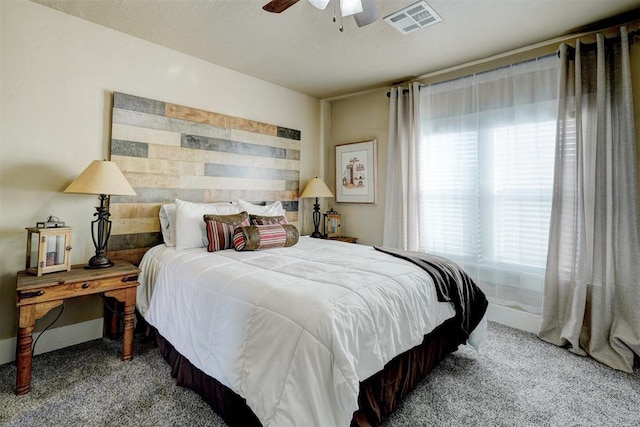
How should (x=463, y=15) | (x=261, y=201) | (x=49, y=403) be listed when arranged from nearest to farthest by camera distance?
(x=49, y=403) → (x=463, y=15) → (x=261, y=201)

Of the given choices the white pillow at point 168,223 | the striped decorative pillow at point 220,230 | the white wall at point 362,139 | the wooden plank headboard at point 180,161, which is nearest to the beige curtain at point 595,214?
the white wall at point 362,139

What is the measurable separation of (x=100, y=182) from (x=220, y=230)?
91cm

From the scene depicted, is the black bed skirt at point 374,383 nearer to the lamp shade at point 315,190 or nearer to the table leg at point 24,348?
the table leg at point 24,348

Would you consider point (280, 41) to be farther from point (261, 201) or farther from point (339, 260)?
point (339, 260)

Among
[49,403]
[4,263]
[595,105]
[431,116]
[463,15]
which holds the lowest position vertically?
[49,403]

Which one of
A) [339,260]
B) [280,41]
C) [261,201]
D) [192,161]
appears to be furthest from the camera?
[261,201]

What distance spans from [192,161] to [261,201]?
36.3 inches

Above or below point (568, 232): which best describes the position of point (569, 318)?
below

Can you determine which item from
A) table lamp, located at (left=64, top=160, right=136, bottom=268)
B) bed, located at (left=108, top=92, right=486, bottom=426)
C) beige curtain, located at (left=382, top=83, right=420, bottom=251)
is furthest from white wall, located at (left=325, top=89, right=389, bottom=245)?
table lamp, located at (left=64, top=160, right=136, bottom=268)

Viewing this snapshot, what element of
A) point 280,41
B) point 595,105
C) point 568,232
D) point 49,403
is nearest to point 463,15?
point 595,105

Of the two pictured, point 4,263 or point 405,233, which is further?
point 405,233

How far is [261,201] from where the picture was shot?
371 centimetres

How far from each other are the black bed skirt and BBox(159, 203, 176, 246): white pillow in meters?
0.86

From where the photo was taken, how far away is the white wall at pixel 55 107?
7.24ft
